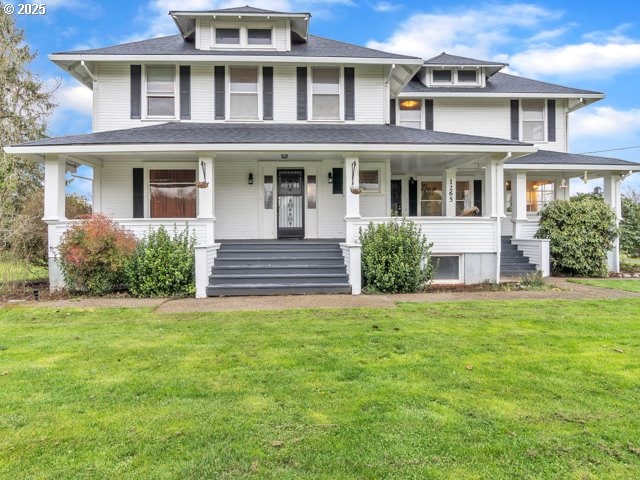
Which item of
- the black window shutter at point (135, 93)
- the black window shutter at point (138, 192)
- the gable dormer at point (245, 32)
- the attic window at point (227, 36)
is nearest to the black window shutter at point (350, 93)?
the gable dormer at point (245, 32)

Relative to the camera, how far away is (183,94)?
40.8 feet

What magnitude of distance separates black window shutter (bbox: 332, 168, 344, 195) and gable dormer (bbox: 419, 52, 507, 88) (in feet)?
21.6

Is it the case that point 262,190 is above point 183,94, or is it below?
below

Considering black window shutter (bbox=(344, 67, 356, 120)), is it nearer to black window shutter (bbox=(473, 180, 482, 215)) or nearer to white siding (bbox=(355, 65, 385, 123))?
white siding (bbox=(355, 65, 385, 123))

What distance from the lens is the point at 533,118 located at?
Answer: 16.1 metres

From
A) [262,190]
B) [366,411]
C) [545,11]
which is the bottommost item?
[366,411]

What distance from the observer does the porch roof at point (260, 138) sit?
32.7 ft

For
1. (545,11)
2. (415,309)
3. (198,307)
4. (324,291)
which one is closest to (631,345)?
(415,309)

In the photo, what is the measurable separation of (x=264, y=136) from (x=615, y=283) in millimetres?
9931

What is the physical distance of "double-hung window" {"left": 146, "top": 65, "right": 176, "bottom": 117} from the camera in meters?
12.3

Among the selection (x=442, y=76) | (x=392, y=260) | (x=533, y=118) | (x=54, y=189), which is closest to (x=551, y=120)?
(x=533, y=118)

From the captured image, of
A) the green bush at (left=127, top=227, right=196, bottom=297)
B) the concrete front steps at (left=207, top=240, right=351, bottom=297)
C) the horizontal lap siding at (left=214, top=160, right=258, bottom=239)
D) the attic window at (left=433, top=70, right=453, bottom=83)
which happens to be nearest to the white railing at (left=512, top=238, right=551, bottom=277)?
the concrete front steps at (left=207, top=240, right=351, bottom=297)

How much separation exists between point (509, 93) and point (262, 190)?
1007cm

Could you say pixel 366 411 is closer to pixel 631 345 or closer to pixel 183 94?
pixel 631 345
